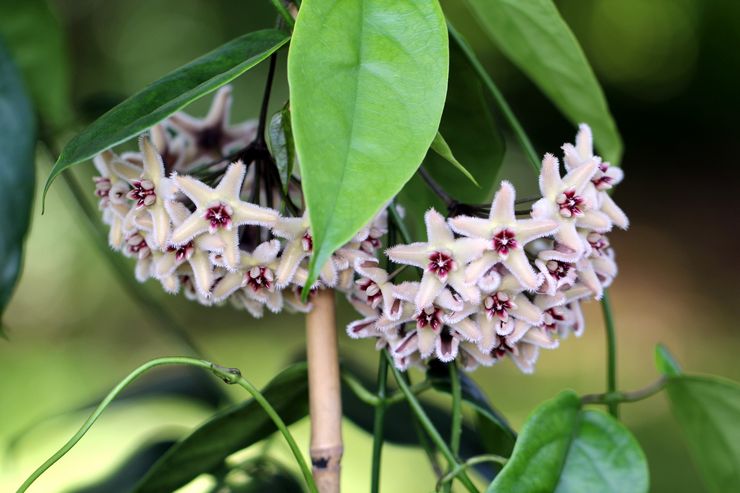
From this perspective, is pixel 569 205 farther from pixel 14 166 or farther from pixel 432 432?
pixel 14 166

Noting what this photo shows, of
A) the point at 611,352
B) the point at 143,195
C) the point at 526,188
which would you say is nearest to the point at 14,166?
the point at 143,195

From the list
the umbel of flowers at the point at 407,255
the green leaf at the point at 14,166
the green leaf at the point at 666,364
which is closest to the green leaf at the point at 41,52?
the green leaf at the point at 14,166

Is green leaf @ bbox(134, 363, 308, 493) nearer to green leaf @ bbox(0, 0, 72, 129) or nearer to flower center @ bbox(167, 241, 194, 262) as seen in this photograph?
flower center @ bbox(167, 241, 194, 262)

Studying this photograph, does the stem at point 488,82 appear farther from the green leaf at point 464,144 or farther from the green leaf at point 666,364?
the green leaf at point 666,364

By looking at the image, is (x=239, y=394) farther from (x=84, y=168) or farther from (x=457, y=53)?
(x=457, y=53)

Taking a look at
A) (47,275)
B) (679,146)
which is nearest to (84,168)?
(47,275)
